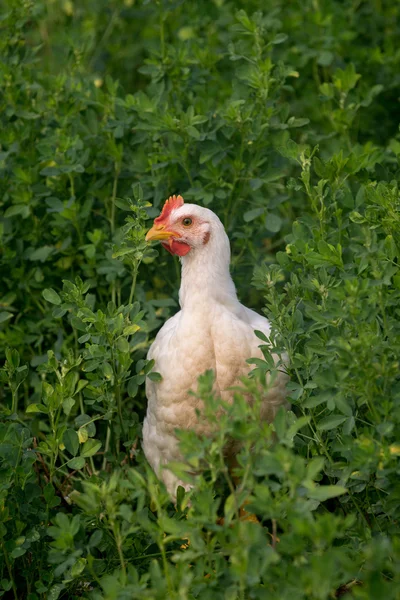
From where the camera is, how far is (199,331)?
10.9ft

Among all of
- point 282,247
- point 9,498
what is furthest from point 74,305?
point 282,247

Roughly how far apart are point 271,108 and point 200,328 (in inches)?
44.0

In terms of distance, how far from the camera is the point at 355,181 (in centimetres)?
403

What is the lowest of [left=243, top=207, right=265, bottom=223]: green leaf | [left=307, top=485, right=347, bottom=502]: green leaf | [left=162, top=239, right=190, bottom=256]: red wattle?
[left=243, top=207, right=265, bottom=223]: green leaf

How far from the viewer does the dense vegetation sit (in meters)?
2.47

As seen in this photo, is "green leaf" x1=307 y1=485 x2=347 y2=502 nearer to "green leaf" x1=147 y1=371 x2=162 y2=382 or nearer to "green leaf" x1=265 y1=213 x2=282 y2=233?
"green leaf" x1=147 y1=371 x2=162 y2=382

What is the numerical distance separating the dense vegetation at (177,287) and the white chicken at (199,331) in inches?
5.9

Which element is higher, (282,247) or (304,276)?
(304,276)

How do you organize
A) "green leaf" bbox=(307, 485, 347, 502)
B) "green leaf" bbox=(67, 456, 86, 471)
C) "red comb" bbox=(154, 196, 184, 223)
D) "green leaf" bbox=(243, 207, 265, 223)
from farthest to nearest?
"green leaf" bbox=(243, 207, 265, 223), "red comb" bbox=(154, 196, 184, 223), "green leaf" bbox=(67, 456, 86, 471), "green leaf" bbox=(307, 485, 347, 502)

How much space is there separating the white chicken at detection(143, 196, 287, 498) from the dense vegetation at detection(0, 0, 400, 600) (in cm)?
15

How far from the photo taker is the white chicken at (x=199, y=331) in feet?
10.8

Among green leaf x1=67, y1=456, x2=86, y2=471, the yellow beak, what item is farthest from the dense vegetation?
the yellow beak

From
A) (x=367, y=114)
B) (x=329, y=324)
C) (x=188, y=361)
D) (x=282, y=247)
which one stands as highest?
(x=329, y=324)

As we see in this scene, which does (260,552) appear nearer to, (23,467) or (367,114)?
(23,467)
